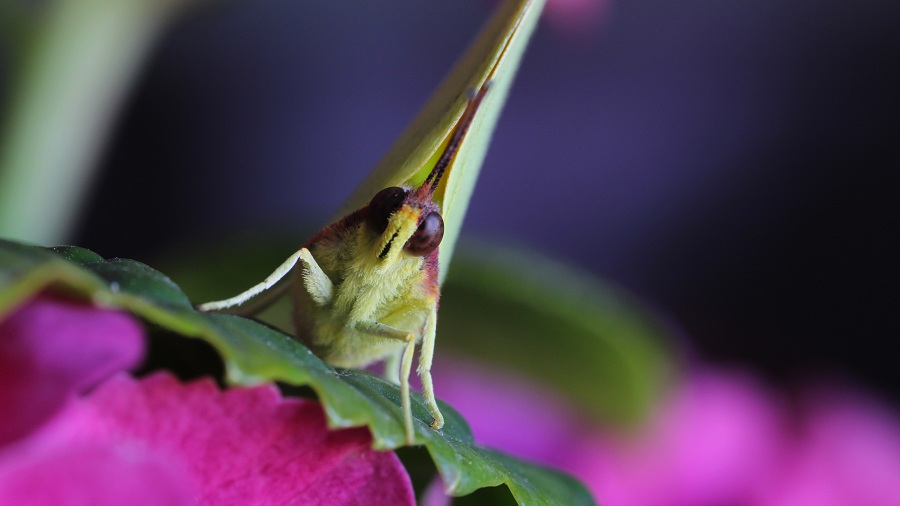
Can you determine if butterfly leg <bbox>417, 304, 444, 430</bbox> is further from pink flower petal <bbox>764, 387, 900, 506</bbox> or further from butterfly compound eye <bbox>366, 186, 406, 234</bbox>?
pink flower petal <bbox>764, 387, 900, 506</bbox>

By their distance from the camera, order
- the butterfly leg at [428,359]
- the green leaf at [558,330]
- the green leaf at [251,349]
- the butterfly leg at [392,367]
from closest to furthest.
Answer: the green leaf at [251,349] < the butterfly leg at [428,359] < the butterfly leg at [392,367] < the green leaf at [558,330]

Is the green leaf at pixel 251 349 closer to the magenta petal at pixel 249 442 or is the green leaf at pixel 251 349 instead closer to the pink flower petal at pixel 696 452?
the magenta petal at pixel 249 442

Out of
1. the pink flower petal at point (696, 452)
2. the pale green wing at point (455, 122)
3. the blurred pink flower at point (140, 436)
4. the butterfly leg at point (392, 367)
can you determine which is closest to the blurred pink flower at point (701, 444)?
the pink flower petal at point (696, 452)

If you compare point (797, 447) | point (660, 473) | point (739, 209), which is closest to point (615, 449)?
point (660, 473)

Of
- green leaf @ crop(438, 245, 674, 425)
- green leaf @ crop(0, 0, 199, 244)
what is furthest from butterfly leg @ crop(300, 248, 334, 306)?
green leaf @ crop(0, 0, 199, 244)

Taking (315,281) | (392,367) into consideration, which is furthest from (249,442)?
(392,367)

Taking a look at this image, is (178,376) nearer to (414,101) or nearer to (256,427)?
(256,427)
